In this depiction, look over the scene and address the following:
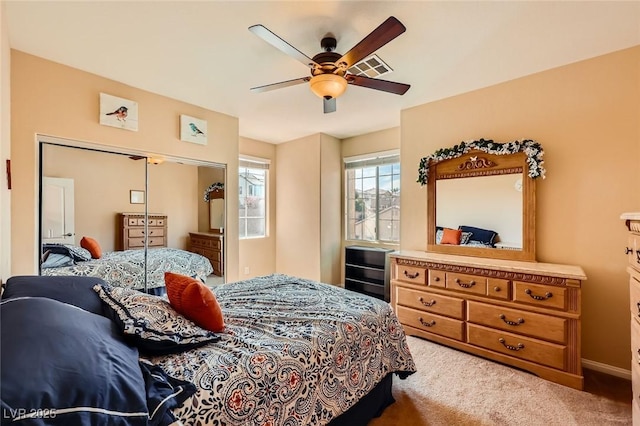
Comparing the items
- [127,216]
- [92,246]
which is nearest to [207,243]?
[127,216]

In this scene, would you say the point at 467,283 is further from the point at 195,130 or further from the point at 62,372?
the point at 195,130

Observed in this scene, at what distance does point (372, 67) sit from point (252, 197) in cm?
331

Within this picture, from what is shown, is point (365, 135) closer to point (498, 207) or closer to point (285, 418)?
point (498, 207)

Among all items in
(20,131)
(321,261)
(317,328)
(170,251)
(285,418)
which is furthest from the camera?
(321,261)

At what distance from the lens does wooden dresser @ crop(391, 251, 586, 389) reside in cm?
222

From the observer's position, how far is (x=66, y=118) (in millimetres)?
2506

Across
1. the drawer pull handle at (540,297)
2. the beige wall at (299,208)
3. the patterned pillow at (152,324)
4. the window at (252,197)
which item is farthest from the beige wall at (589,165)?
the window at (252,197)

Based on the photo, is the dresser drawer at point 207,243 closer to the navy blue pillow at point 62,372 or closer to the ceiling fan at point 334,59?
the ceiling fan at point 334,59

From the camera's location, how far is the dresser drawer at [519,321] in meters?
2.25

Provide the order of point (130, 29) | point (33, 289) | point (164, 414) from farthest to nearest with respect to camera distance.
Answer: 1. point (130, 29)
2. point (33, 289)
3. point (164, 414)

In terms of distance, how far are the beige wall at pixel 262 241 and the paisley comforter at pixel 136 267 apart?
138 cm

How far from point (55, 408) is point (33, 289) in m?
1.09

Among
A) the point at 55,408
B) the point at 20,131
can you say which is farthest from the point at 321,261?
the point at 55,408

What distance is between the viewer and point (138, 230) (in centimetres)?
301
